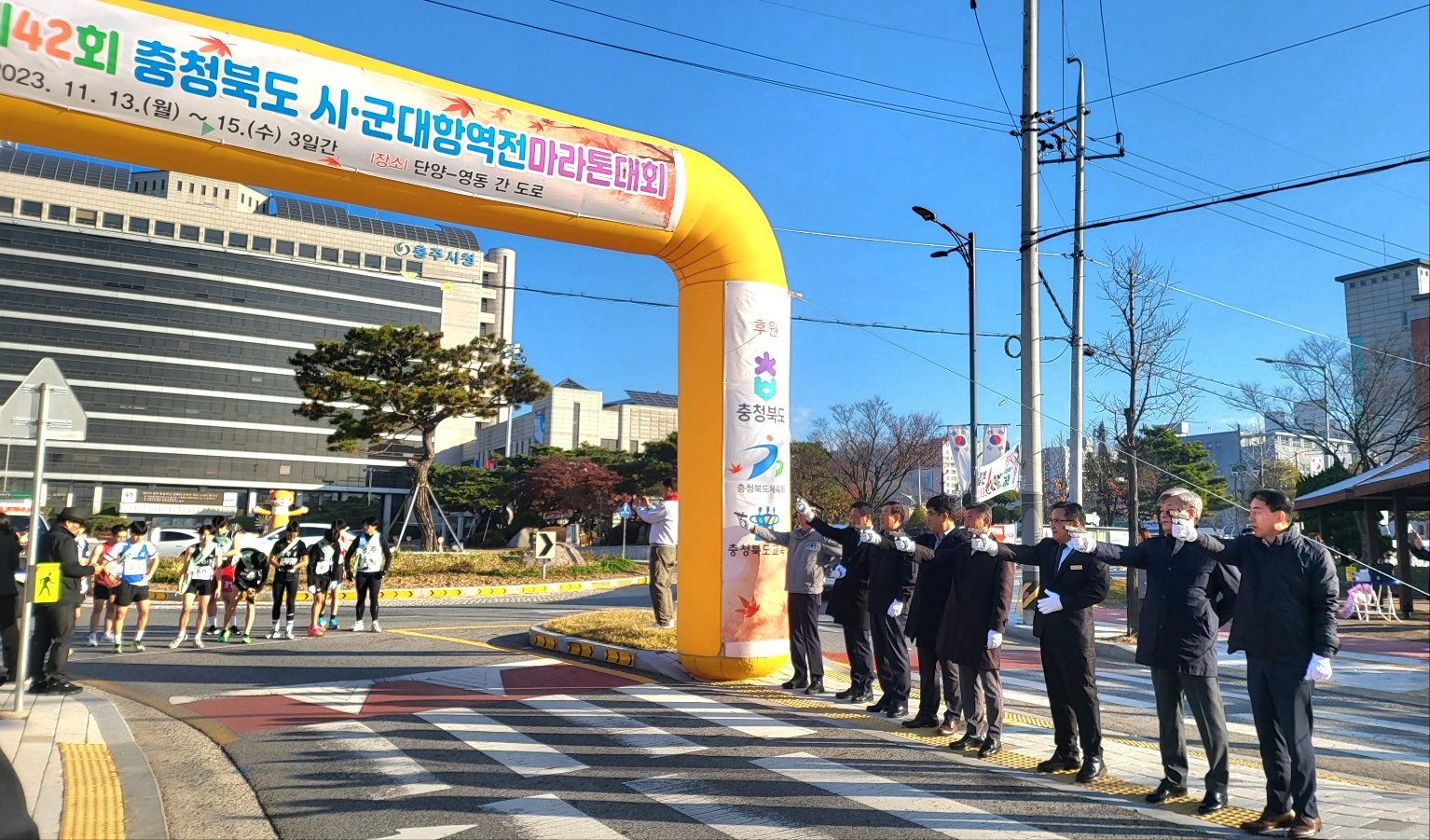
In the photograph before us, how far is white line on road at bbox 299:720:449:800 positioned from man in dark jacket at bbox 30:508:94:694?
136 inches

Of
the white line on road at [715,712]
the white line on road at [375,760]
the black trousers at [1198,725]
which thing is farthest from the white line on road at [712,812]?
the black trousers at [1198,725]

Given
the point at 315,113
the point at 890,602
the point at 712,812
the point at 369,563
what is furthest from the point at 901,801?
the point at 369,563

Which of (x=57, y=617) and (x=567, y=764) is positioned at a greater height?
(x=57, y=617)

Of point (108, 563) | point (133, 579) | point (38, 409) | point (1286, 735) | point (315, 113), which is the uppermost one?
point (315, 113)

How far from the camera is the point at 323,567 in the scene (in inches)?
558

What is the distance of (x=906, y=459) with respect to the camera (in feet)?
149

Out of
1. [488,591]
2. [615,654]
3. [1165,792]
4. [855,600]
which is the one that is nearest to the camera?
[1165,792]

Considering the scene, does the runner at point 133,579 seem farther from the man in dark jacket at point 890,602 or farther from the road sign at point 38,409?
the man in dark jacket at point 890,602

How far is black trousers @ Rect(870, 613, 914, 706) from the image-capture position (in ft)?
28.3

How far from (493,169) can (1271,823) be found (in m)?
7.98

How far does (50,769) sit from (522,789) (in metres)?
3.33

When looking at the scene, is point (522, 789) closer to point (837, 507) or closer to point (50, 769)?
point (50, 769)

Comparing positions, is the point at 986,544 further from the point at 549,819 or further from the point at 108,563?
the point at 108,563

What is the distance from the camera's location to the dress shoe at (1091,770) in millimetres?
6328
